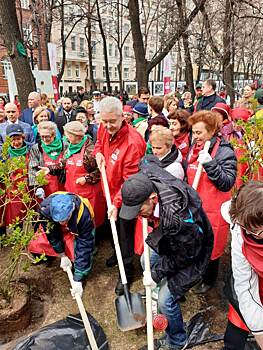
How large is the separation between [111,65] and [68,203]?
1921 inches

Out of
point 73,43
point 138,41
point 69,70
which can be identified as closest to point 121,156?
point 138,41

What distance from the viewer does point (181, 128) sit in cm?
343

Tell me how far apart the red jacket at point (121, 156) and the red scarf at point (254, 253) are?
1456mm

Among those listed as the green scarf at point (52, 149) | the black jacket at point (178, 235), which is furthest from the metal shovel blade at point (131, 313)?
the green scarf at point (52, 149)

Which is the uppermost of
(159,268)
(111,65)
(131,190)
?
(111,65)

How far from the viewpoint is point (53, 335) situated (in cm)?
249

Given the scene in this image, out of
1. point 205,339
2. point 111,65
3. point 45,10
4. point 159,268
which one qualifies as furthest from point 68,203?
point 111,65

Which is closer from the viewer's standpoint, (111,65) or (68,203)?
(68,203)

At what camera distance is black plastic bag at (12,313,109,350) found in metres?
2.40

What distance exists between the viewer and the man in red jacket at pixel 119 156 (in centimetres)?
297

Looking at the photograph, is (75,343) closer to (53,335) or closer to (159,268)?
(53,335)

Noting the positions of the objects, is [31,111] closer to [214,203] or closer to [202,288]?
[214,203]

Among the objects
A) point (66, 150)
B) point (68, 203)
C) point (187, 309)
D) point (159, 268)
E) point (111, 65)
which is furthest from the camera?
point (111, 65)

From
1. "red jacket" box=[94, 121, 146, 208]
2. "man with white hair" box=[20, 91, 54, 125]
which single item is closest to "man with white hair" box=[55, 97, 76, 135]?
"man with white hair" box=[20, 91, 54, 125]
